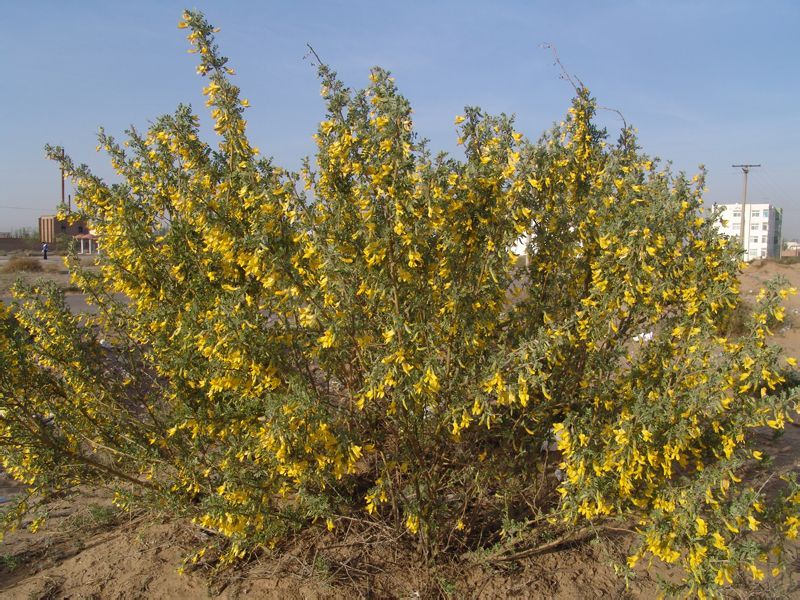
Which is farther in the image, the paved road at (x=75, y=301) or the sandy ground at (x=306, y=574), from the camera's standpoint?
the paved road at (x=75, y=301)

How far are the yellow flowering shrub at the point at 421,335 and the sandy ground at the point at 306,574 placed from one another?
207mm

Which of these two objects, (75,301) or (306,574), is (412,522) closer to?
(306,574)

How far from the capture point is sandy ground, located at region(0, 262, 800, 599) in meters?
3.40

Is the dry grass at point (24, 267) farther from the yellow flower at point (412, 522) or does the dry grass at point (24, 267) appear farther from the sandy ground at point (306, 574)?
the yellow flower at point (412, 522)

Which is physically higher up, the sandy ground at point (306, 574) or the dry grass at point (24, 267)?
the dry grass at point (24, 267)

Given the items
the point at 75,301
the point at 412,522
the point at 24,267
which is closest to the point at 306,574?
the point at 412,522

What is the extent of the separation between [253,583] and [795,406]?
117 inches

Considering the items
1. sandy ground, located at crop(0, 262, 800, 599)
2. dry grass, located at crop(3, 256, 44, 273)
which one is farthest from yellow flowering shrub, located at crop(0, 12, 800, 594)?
dry grass, located at crop(3, 256, 44, 273)

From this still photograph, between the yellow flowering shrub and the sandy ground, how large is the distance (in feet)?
0.68

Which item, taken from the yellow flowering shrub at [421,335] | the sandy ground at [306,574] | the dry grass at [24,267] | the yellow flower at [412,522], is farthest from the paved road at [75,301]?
the yellow flower at [412,522]

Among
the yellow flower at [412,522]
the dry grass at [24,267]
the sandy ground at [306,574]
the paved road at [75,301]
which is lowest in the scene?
the sandy ground at [306,574]

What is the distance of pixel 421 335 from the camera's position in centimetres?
266

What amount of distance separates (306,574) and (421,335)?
1.78 m

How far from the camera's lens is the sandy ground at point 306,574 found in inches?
134
